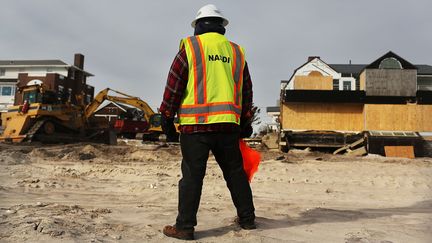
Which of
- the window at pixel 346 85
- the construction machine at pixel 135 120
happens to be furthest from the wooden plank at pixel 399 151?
the window at pixel 346 85

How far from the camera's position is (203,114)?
3326 mm

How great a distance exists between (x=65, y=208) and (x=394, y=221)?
3.57 m

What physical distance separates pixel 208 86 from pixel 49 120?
1708 cm

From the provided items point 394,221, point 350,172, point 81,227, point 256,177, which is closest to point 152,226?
point 81,227

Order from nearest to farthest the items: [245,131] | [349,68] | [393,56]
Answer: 1. [245,131]
2. [393,56]
3. [349,68]

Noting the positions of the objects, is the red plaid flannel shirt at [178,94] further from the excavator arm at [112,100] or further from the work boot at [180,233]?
the excavator arm at [112,100]

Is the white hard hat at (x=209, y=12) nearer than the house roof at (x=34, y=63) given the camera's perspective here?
Yes

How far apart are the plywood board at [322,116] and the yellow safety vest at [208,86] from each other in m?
16.8

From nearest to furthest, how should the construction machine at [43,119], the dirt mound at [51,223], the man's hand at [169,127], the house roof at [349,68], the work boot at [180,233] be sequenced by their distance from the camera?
the dirt mound at [51,223] → the work boot at [180,233] → the man's hand at [169,127] → the construction machine at [43,119] → the house roof at [349,68]

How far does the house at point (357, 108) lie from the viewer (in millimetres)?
18703

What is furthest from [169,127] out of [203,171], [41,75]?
[41,75]

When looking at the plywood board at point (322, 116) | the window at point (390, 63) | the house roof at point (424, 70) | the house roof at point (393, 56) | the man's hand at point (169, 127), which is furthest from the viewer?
the house roof at point (424, 70)

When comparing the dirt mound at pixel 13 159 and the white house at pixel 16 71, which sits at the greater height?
the white house at pixel 16 71

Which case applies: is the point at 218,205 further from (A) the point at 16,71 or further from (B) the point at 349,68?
(A) the point at 16,71
